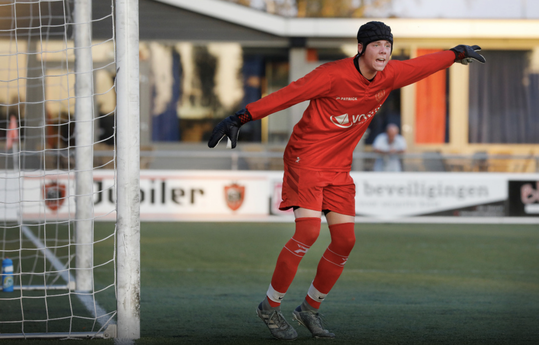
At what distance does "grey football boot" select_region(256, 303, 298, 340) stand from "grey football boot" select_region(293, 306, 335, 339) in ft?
0.37

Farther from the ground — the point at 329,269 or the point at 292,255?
the point at 292,255

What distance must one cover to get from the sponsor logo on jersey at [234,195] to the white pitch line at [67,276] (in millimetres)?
3494

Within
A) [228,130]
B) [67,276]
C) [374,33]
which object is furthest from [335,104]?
[67,276]

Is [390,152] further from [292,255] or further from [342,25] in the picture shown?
[292,255]

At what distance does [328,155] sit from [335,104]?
31 centimetres

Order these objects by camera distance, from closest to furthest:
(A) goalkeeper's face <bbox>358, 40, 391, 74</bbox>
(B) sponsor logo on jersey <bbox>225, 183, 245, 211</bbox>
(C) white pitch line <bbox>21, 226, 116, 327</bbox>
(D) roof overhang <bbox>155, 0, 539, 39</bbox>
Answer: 1. (A) goalkeeper's face <bbox>358, 40, 391, 74</bbox>
2. (C) white pitch line <bbox>21, 226, 116, 327</bbox>
3. (B) sponsor logo on jersey <bbox>225, 183, 245, 211</bbox>
4. (D) roof overhang <bbox>155, 0, 539, 39</bbox>

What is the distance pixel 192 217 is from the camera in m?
12.9

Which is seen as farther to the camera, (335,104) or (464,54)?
(464,54)

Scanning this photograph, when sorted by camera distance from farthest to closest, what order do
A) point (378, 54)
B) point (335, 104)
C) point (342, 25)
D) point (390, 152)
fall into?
1. point (342, 25)
2. point (390, 152)
3. point (335, 104)
4. point (378, 54)

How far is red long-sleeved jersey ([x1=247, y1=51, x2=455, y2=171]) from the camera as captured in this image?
13.3ft

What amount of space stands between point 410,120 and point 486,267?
36.0 ft

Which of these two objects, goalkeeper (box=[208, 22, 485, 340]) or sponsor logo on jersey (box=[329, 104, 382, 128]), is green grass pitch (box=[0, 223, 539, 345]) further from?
sponsor logo on jersey (box=[329, 104, 382, 128])

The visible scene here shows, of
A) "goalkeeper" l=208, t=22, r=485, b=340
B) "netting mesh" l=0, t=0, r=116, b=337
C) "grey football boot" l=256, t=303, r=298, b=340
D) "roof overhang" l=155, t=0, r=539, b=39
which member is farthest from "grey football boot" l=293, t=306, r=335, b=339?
"roof overhang" l=155, t=0, r=539, b=39

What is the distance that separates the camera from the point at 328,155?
4273mm
